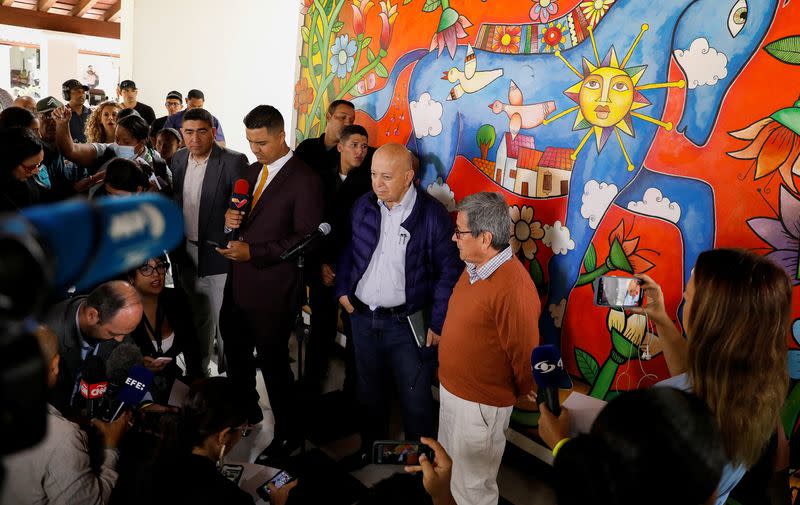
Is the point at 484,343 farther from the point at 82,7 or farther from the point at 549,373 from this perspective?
the point at 82,7

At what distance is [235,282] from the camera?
317 cm

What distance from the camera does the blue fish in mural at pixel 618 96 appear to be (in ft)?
7.27

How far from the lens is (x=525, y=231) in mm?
2980

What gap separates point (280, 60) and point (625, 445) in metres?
5.55

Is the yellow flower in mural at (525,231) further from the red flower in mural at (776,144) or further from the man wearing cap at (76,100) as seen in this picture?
the man wearing cap at (76,100)

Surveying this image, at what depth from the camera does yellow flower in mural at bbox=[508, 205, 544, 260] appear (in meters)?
2.93

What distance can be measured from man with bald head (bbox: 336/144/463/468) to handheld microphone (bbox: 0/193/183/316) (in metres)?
2.24

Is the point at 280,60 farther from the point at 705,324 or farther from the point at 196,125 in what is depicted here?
the point at 705,324

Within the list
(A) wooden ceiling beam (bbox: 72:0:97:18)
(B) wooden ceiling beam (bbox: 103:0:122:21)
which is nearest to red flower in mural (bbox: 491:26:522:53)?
(A) wooden ceiling beam (bbox: 72:0:97:18)

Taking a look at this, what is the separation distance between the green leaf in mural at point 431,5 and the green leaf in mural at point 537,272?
1601 mm

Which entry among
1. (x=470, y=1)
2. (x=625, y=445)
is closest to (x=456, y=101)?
(x=470, y=1)

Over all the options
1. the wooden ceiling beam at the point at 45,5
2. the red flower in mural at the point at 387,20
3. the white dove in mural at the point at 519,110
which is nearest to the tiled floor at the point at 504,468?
the white dove in mural at the point at 519,110

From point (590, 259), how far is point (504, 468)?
1.27 metres

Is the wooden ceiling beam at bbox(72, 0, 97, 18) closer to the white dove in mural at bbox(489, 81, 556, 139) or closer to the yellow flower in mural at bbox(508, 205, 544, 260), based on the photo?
the white dove in mural at bbox(489, 81, 556, 139)
